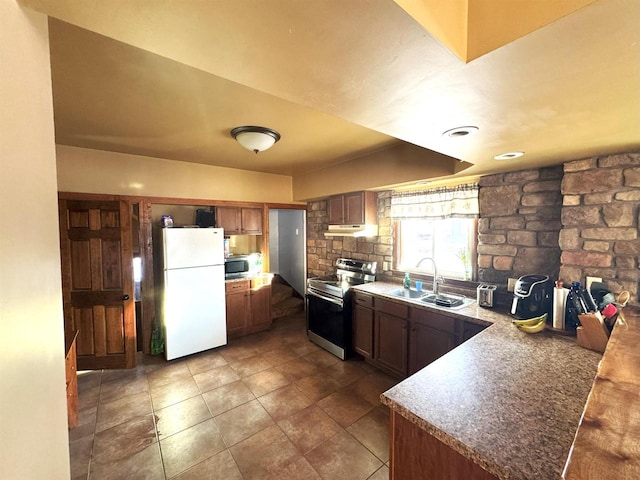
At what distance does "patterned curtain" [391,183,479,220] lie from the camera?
2.71 m

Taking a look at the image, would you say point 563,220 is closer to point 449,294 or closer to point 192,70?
point 449,294

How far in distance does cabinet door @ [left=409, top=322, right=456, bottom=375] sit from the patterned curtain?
1.24 m

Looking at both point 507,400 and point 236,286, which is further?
point 236,286

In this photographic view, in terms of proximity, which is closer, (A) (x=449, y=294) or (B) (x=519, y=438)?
(B) (x=519, y=438)

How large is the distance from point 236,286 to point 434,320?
8.96 feet

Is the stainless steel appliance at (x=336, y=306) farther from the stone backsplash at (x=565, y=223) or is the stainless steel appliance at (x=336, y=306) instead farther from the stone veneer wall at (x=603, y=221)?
the stone veneer wall at (x=603, y=221)

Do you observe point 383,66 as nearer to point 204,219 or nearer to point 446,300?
point 446,300

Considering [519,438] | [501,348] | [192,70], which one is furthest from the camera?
[501,348]

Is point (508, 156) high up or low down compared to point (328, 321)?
up

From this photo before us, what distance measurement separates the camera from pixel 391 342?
2.82m

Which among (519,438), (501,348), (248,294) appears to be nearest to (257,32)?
(519,438)

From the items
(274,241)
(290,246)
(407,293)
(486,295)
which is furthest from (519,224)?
(274,241)

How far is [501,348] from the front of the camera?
1.59 metres

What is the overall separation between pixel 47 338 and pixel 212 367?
2.80 m
